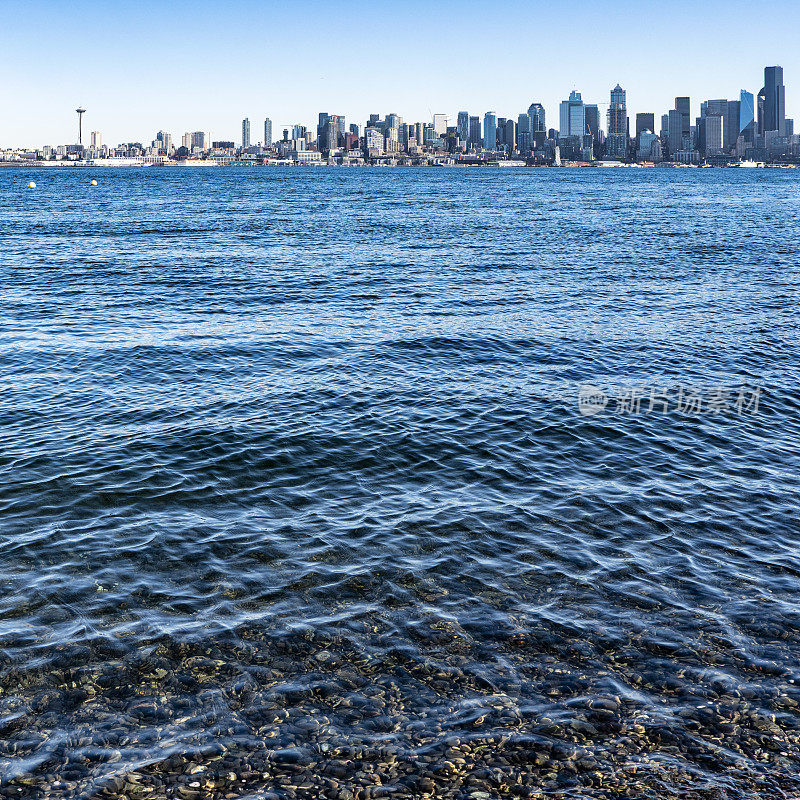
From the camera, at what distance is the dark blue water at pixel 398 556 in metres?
10.5

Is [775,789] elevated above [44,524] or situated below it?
below

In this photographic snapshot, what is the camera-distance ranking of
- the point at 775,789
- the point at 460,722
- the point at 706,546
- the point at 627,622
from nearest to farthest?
1. the point at 775,789
2. the point at 460,722
3. the point at 627,622
4. the point at 706,546

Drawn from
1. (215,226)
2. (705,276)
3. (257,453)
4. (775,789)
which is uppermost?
(215,226)

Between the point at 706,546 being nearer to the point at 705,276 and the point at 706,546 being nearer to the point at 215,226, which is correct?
the point at 705,276

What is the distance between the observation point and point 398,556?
15.8m

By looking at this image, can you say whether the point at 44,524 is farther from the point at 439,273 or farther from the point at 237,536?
the point at 439,273

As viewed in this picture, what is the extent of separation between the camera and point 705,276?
2048 inches

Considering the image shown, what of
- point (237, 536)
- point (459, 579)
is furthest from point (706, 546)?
point (237, 536)

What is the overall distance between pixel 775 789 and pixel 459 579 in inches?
252

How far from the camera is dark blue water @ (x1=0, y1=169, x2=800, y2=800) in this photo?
34.6 ft

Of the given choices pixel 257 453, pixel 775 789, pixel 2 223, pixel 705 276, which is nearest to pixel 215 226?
pixel 2 223

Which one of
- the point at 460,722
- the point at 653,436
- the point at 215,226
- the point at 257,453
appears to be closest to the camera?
the point at 460,722

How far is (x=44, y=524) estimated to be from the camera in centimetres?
1700

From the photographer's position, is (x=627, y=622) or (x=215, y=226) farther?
(x=215, y=226)
